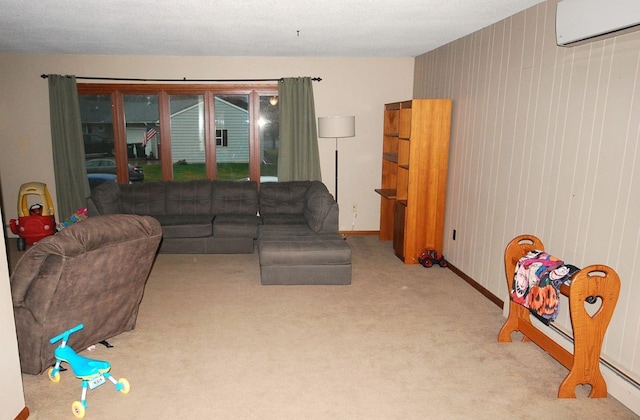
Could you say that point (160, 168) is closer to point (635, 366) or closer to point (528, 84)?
point (528, 84)

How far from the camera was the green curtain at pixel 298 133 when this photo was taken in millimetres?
6430

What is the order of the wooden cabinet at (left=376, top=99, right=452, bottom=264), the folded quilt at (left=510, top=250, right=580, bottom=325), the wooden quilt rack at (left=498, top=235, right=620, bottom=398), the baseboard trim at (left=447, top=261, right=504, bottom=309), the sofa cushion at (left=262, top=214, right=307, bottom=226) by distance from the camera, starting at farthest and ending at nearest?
1. the sofa cushion at (left=262, top=214, right=307, bottom=226)
2. the wooden cabinet at (left=376, top=99, right=452, bottom=264)
3. the baseboard trim at (left=447, top=261, right=504, bottom=309)
4. the folded quilt at (left=510, top=250, right=580, bottom=325)
5. the wooden quilt rack at (left=498, top=235, right=620, bottom=398)

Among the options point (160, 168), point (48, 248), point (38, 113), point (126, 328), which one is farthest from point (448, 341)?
point (38, 113)

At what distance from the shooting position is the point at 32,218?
18.8 ft

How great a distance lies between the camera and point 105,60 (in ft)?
20.6

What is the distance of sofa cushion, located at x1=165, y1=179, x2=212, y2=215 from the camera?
609 centimetres

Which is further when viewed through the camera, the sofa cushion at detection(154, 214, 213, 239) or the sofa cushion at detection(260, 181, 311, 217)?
the sofa cushion at detection(260, 181, 311, 217)

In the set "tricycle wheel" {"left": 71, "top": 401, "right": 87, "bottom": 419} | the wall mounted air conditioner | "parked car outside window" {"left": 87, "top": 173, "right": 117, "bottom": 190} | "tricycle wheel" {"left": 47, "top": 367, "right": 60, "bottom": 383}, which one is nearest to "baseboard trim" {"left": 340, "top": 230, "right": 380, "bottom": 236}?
"parked car outside window" {"left": 87, "top": 173, "right": 117, "bottom": 190}

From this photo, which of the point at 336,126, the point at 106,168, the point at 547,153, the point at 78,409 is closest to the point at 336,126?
the point at 336,126

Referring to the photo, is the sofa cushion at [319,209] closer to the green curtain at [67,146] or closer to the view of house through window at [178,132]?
the view of house through window at [178,132]

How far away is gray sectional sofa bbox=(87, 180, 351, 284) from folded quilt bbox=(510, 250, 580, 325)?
1823 mm

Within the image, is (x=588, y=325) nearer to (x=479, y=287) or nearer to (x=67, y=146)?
(x=479, y=287)

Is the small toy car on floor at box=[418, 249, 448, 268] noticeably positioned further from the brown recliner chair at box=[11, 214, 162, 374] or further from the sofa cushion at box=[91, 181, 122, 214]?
the sofa cushion at box=[91, 181, 122, 214]

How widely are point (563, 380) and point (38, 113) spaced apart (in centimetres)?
689
